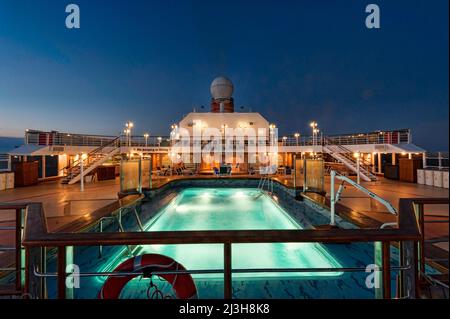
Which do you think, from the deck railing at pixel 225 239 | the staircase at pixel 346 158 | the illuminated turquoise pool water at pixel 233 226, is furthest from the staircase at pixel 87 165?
the staircase at pixel 346 158

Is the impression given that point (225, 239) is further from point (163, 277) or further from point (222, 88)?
point (222, 88)

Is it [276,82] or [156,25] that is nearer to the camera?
[156,25]

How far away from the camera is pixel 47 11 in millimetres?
5344

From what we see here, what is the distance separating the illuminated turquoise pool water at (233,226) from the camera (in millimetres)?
3730

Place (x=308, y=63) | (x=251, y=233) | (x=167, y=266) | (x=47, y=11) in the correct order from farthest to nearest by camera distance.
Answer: (x=308, y=63) → (x=47, y=11) → (x=167, y=266) → (x=251, y=233)

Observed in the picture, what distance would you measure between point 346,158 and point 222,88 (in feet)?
43.2

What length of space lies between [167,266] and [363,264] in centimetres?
331

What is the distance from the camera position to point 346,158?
11.5 meters

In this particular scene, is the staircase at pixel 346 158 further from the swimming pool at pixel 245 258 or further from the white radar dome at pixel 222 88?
the white radar dome at pixel 222 88

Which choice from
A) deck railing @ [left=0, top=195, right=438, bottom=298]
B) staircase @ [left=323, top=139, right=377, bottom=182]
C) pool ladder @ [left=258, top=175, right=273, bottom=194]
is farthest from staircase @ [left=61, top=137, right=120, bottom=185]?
staircase @ [left=323, top=139, right=377, bottom=182]

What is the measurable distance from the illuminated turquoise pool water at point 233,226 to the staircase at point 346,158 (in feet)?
16.1
